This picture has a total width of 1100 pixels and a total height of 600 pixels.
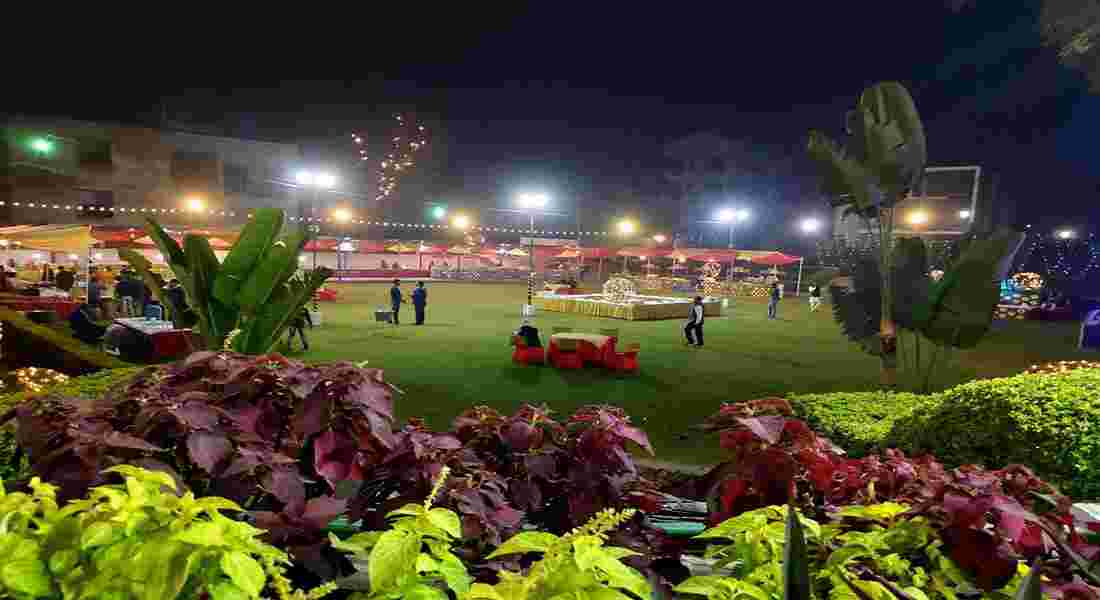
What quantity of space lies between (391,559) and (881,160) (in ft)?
29.2

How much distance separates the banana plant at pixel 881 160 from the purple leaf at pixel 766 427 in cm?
748

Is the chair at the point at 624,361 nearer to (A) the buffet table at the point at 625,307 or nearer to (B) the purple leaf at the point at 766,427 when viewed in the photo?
(B) the purple leaf at the point at 766,427

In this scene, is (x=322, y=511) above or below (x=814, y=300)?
above

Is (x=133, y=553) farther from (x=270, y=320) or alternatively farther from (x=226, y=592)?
(x=270, y=320)

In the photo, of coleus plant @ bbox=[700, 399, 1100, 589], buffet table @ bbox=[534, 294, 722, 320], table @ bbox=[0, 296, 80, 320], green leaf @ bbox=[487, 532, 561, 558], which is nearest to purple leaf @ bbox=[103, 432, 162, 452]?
green leaf @ bbox=[487, 532, 561, 558]

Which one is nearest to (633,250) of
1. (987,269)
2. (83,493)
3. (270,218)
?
(987,269)

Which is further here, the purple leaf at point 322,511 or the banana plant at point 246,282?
the banana plant at point 246,282

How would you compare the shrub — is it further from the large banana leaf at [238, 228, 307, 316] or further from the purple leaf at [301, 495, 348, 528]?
the purple leaf at [301, 495, 348, 528]

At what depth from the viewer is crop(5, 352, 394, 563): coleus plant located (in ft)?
4.95

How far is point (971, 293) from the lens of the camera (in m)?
7.76

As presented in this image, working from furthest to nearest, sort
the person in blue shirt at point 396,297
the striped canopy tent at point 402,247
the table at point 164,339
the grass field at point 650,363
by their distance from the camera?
1. the striped canopy tent at point 402,247
2. the person in blue shirt at point 396,297
3. the table at point 164,339
4. the grass field at point 650,363

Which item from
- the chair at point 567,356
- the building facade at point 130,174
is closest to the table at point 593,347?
the chair at point 567,356

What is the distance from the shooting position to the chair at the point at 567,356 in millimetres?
12797

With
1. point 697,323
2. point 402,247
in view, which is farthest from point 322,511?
point 402,247
